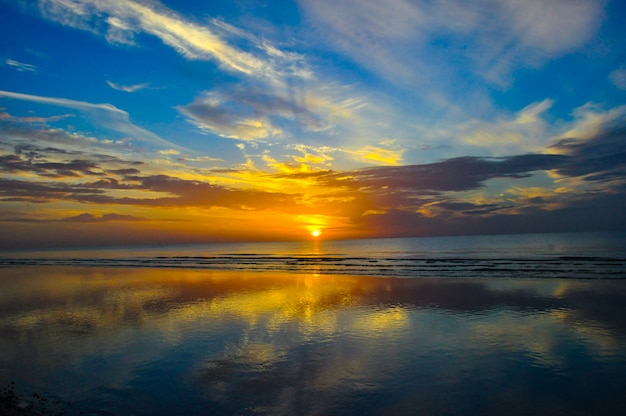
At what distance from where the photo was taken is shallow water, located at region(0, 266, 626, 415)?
9.64m

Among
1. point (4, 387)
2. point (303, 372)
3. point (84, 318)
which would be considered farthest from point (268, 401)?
point (84, 318)

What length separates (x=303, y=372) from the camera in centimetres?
1155

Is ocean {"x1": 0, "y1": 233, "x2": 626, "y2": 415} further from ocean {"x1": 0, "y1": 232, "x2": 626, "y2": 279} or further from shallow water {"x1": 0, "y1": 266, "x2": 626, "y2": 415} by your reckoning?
ocean {"x1": 0, "y1": 232, "x2": 626, "y2": 279}

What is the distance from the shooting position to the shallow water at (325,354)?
964 centimetres

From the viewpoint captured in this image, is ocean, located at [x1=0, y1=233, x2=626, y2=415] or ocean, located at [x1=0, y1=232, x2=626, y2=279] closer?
ocean, located at [x1=0, y1=233, x2=626, y2=415]

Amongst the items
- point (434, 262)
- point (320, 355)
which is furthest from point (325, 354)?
point (434, 262)

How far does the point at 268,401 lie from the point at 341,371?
282 centimetres

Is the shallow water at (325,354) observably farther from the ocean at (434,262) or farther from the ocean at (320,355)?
the ocean at (434,262)

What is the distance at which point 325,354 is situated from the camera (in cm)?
1320

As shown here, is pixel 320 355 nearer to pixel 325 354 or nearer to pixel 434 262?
pixel 325 354

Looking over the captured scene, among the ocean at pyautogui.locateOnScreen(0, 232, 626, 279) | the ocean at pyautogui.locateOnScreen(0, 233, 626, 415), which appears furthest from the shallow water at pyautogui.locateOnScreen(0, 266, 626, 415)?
the ocean at pyautogui.locateOnScreen(0, 232, 626, 279)

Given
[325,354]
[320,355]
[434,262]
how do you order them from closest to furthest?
[320,355] < [325,354] < [434,262]

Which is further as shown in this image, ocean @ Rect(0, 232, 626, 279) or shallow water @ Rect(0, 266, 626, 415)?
ocean @ Rect(0, 232, 626, 279)

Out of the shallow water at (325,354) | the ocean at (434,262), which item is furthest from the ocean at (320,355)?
the ocean at (434,262)
